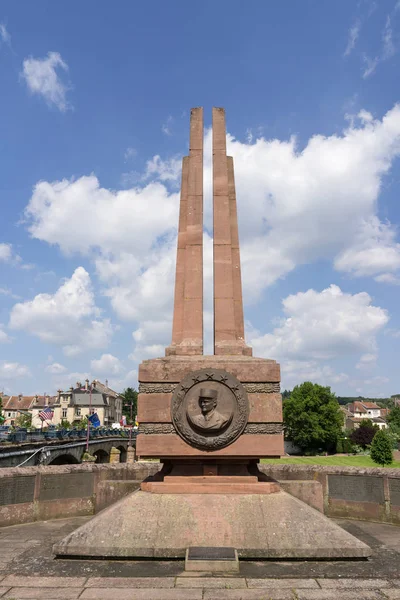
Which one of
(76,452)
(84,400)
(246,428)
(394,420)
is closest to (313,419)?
(394,420)

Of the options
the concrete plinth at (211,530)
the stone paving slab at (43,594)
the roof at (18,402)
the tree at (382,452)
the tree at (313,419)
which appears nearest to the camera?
the stone paving slab at (43,594)

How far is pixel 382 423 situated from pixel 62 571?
163992 millimetres

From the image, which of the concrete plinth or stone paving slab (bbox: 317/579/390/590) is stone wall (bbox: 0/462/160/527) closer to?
the concrete plinth

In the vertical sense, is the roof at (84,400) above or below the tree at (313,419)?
above

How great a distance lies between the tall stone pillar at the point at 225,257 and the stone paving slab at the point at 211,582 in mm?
4958

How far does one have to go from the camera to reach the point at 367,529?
1003 centimetres

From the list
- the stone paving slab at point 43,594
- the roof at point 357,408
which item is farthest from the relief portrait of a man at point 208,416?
the roof at point 357,408

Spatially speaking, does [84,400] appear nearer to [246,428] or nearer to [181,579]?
[246,428]

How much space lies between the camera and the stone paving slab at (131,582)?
6.05 metres

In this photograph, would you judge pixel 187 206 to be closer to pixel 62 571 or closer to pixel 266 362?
pixel 266 362

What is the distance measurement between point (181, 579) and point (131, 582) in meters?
0.74

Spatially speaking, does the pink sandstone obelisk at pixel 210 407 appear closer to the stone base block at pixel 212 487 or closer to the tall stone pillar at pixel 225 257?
the tall stone pillar at pixel 225 257

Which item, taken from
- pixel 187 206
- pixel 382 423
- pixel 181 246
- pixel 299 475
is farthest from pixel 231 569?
pixel 382 423

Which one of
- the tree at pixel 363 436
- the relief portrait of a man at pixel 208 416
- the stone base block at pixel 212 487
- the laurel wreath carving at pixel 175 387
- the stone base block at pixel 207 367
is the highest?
the stone base block at pixel 207 367
